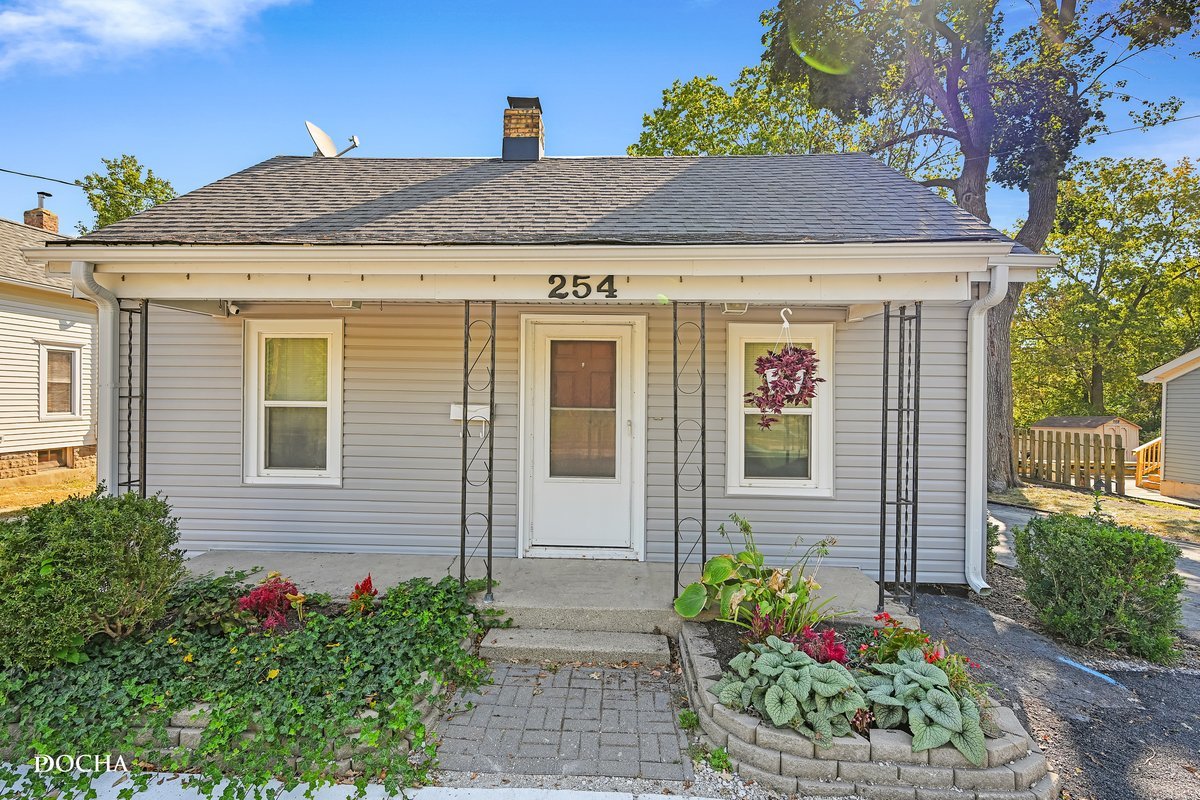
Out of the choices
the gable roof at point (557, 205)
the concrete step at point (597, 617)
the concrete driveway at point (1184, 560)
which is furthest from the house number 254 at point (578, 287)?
the concrete driveway at point (1184, 560)

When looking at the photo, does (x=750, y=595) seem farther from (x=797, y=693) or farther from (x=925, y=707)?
(x=925, y=707)

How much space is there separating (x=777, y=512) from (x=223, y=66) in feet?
34.6

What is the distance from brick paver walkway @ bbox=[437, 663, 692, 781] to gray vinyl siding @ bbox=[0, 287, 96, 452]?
492 inches

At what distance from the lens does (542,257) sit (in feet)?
12.2

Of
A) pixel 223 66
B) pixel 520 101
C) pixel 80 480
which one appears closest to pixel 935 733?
pixel 520 101

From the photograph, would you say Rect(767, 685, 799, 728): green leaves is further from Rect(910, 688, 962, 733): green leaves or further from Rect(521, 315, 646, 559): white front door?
Rect(521, 315, 646, 559): white front door

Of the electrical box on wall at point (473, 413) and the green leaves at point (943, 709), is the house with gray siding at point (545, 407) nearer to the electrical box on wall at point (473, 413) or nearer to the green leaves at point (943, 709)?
the electrical box on wall at point (473, 413)

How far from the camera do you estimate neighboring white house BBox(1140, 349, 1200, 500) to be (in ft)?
38.4

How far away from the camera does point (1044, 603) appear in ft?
→ 13.6

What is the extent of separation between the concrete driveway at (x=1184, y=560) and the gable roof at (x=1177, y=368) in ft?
24.0

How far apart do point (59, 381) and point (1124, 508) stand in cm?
2047

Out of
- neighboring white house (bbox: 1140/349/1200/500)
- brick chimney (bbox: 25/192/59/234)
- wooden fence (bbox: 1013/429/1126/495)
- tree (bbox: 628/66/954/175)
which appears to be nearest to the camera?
wooden fence (bbox: 1013/429/1126/495)

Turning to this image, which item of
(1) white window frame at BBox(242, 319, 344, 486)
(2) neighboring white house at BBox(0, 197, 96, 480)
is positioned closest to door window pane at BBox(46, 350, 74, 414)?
(2) neighboring white house at BBox(0, 197, 96, 480)

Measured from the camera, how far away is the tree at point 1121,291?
18.4m
